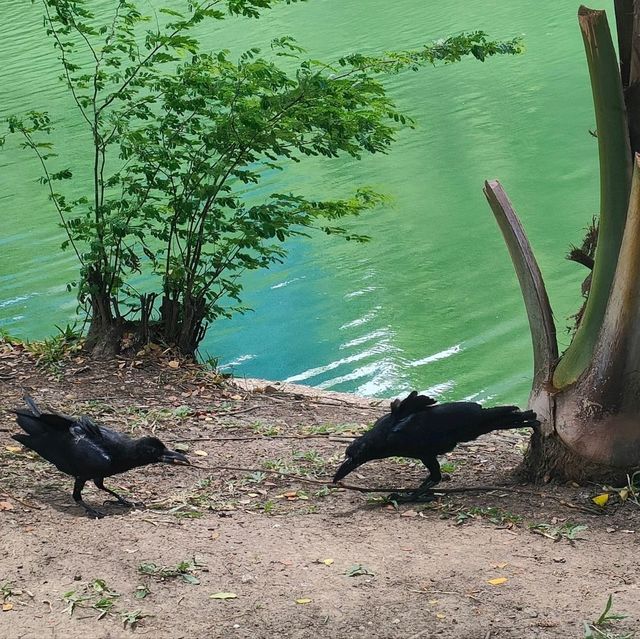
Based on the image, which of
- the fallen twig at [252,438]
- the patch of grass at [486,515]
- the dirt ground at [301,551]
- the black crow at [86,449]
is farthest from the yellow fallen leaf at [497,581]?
the fallen twig at [252,438]

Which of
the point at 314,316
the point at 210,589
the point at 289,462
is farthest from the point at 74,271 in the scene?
the point at 210,589

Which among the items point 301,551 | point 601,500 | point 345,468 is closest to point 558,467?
point 601,500

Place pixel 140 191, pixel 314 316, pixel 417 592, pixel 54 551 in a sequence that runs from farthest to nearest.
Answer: pixel 314 316, pixel 140 191, pixel 54 551, pixel 417 592

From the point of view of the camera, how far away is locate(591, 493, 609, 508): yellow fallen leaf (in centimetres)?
450

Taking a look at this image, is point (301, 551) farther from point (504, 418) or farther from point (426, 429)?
point (504, 418)

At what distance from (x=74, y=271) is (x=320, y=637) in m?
9.50

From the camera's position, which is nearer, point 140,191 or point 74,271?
point 140,191

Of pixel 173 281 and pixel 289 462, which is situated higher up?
pixel 173 281

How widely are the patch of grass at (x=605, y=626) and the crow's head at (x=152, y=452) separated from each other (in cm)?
199

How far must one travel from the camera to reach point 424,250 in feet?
38.6

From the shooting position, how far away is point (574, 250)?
16.3 ft

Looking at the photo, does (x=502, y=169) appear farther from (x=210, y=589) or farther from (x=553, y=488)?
(x=210, y=589)

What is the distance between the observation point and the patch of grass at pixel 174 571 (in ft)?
12.2

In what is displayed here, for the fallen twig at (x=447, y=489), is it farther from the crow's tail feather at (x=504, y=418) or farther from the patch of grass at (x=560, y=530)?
the crow's tail feather at (x=504, y=418)
